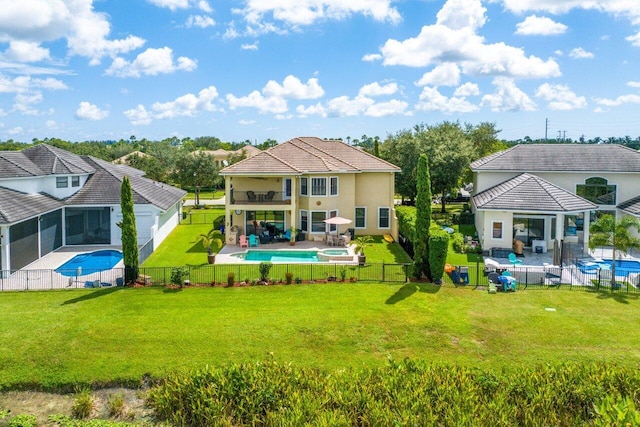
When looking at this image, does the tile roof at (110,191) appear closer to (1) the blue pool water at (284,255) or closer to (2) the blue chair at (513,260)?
(1) the blue pool water at (284,255)

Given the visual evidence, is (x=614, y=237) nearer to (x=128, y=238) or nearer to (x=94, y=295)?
(x=128, y=238)

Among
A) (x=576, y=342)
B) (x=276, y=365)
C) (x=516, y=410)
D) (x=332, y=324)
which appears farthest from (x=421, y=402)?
(x=576, y=342)

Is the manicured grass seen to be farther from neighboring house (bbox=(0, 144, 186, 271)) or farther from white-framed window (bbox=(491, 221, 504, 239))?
white-framed window (bbox=(491, 221, 504, 239))

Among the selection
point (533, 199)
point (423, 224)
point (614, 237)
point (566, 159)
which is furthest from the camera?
point (566, 159)

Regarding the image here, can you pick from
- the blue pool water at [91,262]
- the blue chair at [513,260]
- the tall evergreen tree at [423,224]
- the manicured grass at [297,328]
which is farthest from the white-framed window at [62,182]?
the blue chair at [513,260]

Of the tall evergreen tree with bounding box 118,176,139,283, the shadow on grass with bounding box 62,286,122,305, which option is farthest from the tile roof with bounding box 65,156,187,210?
the shadow on grass with bounding box 62,286,122,305

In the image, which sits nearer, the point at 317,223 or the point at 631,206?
the point at 631,206

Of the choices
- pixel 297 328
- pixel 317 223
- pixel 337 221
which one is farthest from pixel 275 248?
pixel 297 328
